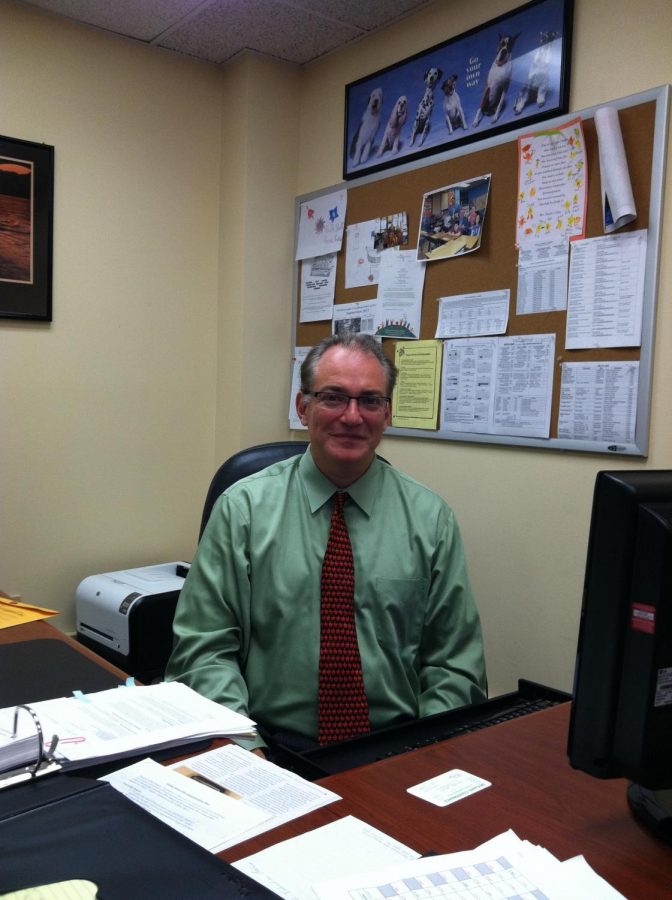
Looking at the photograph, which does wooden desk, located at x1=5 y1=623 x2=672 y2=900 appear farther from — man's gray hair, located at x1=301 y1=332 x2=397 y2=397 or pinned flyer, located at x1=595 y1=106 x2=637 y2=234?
pinned flyer, located at x1=595 y1=106 x2=637 y2=234

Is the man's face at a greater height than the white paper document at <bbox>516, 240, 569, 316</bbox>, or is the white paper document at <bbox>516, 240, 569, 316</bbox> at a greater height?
the white paper document at <bbox>516, 240, 569, 316</bbox>

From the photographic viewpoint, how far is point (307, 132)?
2873 mm

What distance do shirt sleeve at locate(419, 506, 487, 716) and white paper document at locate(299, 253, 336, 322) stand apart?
1.36 metres

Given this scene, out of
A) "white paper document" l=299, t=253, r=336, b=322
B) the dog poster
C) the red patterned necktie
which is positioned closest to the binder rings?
the red patterned necktie

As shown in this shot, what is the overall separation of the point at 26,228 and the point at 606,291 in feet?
5.94

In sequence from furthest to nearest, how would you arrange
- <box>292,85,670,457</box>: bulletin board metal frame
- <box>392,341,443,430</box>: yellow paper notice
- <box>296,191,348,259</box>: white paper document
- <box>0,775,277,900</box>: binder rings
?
<box>296,191,348,259</box>: white paper document < <box>392,341,443,430</box>: yellow paper notice < <box>292,85,670,457</box>: bulletin board metal frame < <box>0,775,277,900</box>: binder rings

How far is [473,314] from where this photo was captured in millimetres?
2219

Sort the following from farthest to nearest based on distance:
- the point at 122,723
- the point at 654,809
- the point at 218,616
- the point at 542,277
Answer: the point at 542,277 → the point at 218,616 → the point at 122,723 → the point at 654,809

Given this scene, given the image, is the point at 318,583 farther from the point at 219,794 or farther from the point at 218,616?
the point at 219,794

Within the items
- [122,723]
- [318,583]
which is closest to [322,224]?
[318,583]

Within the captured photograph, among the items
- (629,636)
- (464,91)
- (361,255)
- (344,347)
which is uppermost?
(464,91)

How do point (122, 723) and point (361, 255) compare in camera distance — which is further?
point (361, 255)

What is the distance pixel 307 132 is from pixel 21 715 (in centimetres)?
241

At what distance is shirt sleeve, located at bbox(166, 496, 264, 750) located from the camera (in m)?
1.36
